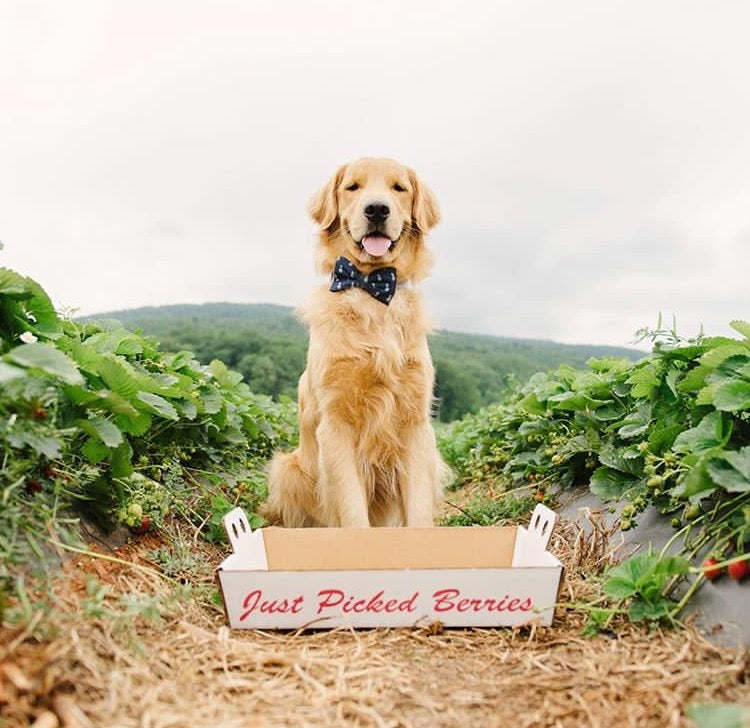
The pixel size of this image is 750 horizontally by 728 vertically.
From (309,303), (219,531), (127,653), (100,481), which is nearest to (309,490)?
(219,531)

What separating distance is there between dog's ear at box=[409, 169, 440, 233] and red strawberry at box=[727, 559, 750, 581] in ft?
7.76

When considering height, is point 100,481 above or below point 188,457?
above

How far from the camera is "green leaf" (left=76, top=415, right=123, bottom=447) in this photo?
2.51m

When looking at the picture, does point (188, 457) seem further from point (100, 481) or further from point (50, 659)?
point (50, 659)

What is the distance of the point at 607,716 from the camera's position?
1.74 meters

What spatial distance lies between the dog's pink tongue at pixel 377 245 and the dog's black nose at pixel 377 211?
0.10 meters

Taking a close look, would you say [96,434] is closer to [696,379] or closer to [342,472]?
[342,472]

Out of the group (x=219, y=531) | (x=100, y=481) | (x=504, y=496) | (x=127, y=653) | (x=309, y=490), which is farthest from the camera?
(x=504, y=496)

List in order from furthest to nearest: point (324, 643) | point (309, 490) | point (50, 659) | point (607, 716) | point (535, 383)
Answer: point (535, 383) < point (309, 490) < point (324, 643) < point (607, 716) < point (50, 659)

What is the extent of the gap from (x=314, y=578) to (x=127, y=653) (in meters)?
0.70

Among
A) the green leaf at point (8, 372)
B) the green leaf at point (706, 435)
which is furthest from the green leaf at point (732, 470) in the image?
the green leaf at point (8, 372)

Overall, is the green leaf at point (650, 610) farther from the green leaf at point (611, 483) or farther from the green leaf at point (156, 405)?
the green leaf at point (156, 405)

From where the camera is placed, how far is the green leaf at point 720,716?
138 cm

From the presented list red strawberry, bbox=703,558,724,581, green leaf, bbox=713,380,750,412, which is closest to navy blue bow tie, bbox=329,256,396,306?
green leaf, bbox=713,380,750,412
